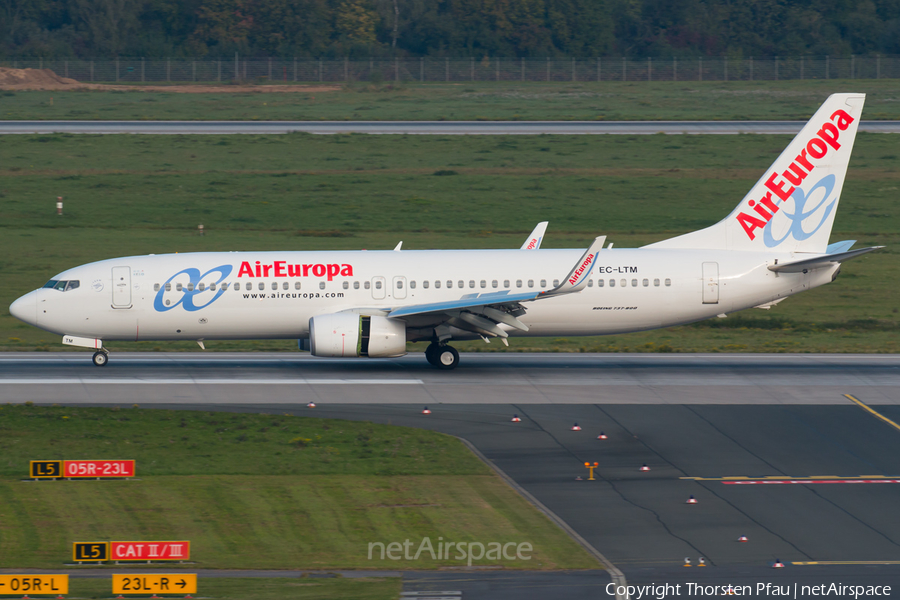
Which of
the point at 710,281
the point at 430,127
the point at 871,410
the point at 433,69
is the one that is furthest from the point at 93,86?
the point at 871,410

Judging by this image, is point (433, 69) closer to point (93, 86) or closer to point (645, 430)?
point (93, 86)

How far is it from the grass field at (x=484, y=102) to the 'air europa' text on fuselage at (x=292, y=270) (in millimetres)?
54808

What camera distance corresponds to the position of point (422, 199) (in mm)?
67375

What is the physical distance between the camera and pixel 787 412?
30.5m

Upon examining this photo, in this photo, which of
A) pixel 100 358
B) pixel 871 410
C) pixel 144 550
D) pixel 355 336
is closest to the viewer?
pixel 144 550

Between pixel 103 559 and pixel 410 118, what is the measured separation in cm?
7407

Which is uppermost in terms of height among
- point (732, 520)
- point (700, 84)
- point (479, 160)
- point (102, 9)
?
point (102, 9)

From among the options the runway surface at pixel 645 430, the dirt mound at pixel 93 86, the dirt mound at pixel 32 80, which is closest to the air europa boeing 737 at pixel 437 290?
the runway surface at pixel 645 430

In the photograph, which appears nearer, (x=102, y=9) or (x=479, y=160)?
(x=479, y=160)

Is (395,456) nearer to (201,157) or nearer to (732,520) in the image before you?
(732,520)

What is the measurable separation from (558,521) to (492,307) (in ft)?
47.8

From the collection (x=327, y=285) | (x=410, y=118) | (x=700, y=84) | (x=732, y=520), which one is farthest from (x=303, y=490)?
(x=700, y=84)

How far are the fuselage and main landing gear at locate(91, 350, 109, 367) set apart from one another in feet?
2.26

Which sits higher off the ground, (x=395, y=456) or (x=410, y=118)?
(x=410, y=118)
